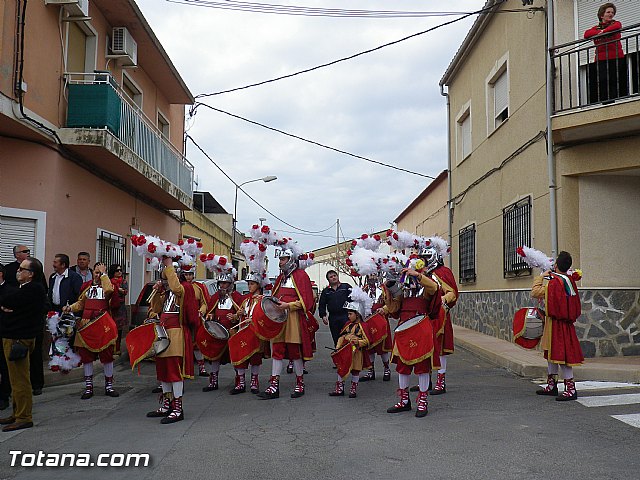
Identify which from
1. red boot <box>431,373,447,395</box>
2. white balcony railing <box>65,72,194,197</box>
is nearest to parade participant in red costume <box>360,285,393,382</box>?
red boot <box>431,373,447,395</box>

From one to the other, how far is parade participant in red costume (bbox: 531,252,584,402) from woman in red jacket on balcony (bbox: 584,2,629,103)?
13.8 feet

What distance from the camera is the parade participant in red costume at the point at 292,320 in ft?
28.4

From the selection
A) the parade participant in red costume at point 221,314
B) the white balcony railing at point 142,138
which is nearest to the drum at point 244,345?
the parade participant in red costume at point 221,314

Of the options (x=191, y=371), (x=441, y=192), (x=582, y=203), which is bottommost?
(x=191, y=371)

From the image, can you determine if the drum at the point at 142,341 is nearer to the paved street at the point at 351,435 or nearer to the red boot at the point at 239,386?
the paved street at the point at 351,435

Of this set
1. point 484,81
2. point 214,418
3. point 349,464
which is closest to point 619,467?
point 349,464

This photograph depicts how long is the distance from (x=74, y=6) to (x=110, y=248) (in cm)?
570

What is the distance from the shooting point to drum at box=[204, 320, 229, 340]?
29.6ft

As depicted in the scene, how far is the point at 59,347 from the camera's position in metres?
8.66

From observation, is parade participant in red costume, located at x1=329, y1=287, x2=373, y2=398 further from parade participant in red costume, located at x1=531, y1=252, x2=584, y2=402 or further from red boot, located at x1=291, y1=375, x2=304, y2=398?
parade participant in red costume, located at x1=531, y1=252, x2=584, y2=402

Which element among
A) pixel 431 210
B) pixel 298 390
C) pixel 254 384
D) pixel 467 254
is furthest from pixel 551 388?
pixel 431 210

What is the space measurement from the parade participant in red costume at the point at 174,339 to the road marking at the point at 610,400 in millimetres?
4855

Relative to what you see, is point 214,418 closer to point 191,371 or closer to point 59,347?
point 191,371

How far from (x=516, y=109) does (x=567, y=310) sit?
23.4 ft
